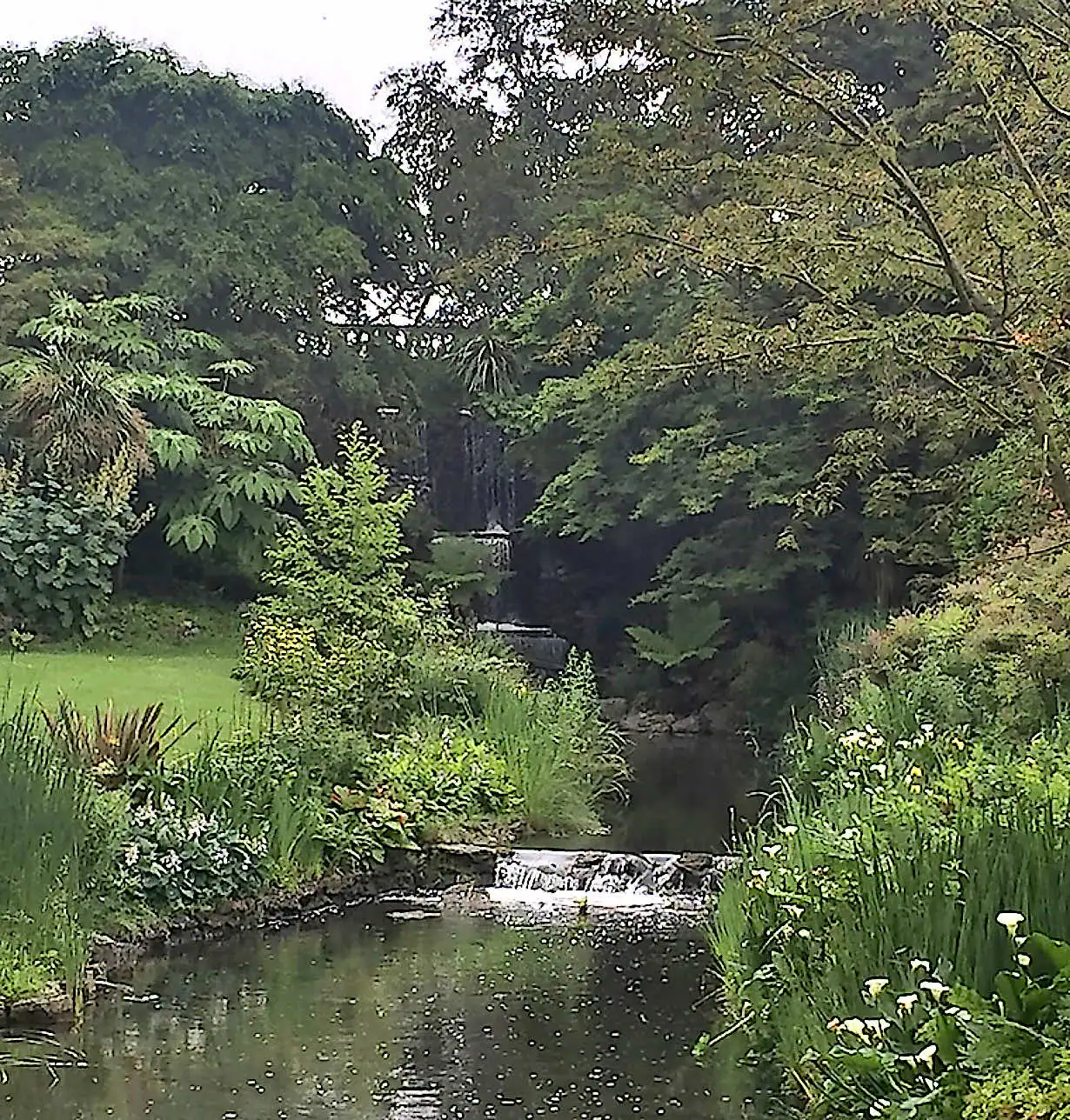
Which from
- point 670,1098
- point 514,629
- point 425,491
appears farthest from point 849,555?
point 670,1098

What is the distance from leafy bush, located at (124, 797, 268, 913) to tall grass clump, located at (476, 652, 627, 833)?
3363 mm

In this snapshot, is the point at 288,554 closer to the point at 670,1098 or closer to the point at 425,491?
the point at 670,1098

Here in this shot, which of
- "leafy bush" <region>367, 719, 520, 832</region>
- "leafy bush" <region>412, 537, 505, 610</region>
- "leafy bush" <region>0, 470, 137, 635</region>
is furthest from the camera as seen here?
"leafy bush" <region>412, 537, 505, 610</region>

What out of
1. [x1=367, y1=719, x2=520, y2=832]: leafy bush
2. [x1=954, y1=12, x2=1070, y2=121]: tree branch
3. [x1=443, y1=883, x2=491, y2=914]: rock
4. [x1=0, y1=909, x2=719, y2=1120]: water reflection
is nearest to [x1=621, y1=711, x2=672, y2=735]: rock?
[x1=367, y1=719, x2=520, y2=832]: leafy bush

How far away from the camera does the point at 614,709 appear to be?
2045 cm

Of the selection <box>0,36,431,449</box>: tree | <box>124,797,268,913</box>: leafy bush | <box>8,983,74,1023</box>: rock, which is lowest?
<box>8,983,74,1023</box>: rock

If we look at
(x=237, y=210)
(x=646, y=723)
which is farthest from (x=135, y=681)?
(x=237, y=210)

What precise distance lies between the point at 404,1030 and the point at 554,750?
5.92m

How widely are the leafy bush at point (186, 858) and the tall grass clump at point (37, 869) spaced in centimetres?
109

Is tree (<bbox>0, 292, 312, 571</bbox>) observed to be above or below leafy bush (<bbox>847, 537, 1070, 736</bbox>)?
above

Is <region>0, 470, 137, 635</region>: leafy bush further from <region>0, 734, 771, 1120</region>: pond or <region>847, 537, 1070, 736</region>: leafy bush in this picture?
<region>0, 734, 771, 1120</region>: pond

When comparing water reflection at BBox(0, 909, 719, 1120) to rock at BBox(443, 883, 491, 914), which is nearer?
water reflection at BBox(0, 909, 719, 1120)

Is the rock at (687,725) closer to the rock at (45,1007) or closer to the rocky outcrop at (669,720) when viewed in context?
the rocky outcrop at (669,720)

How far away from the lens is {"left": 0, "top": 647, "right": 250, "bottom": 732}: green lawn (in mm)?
11836
